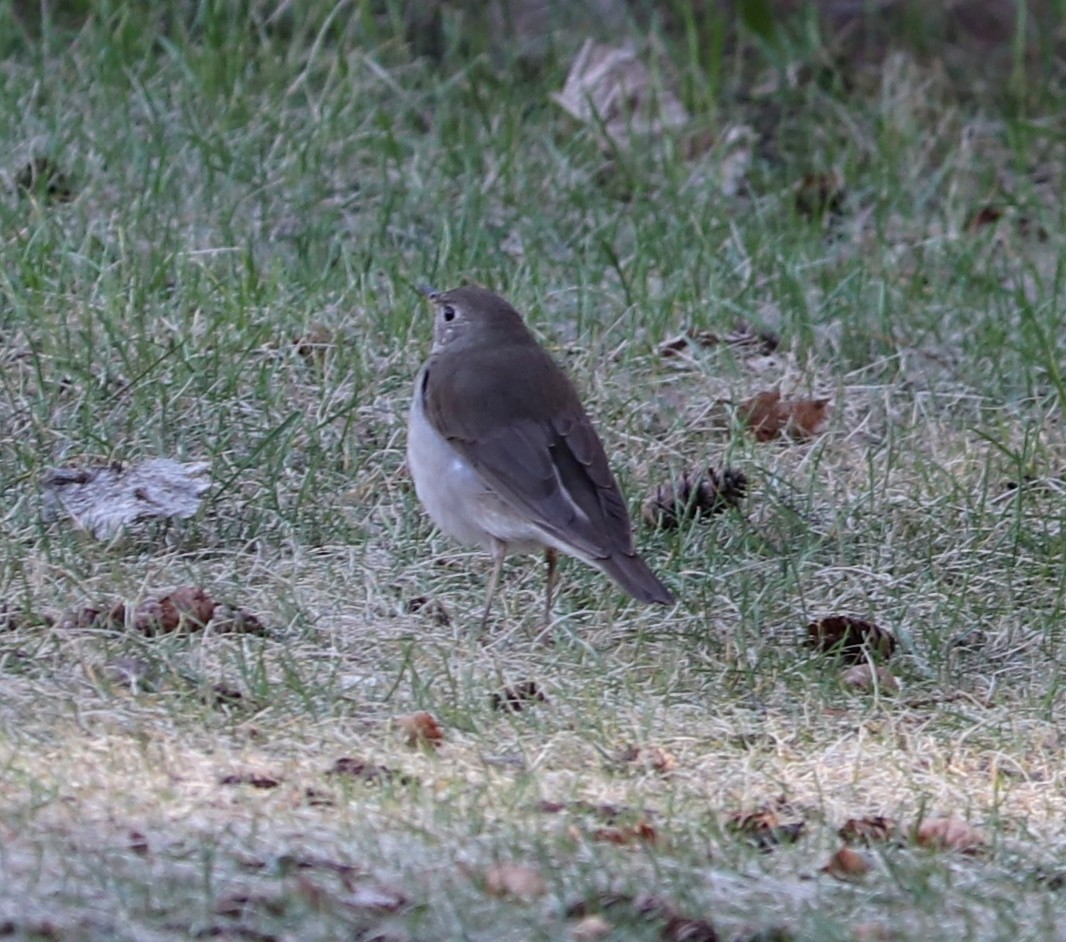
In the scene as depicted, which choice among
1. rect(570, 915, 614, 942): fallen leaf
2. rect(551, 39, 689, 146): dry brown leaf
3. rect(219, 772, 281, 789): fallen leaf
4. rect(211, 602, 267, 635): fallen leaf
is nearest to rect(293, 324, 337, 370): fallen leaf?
rect(211, 602, 267, 635): fallen leaf

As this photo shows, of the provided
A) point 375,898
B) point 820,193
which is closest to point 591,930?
point 375,898

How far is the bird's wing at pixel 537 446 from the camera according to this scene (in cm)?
429

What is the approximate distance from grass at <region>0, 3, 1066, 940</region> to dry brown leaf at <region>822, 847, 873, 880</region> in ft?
0.08

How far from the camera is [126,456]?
5016mm

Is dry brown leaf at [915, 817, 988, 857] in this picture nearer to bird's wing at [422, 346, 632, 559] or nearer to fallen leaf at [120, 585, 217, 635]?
bird's wing at [422, 346, 632, 559]

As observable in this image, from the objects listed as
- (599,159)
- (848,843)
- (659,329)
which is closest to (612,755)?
(848,843)

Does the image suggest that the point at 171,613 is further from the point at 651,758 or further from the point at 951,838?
the point at 951,838

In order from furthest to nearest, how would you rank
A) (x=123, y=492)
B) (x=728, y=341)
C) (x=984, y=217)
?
1. (x=984, y=217)
2. (x=728, y=341)
3. (x=123, y=492)

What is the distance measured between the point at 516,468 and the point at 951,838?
4.56 ft

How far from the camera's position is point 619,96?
297 inches

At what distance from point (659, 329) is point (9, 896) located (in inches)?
130

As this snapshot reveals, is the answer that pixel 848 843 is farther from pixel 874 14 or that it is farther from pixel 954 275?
pixel 874 14

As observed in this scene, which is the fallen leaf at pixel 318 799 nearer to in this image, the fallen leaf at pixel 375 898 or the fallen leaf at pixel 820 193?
the fallen leaf at pixel 375 898

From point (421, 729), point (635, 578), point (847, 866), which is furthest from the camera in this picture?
point (635, 578)
